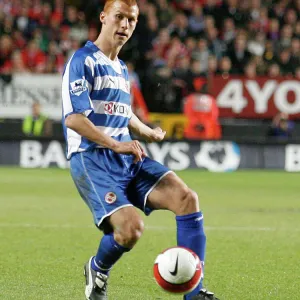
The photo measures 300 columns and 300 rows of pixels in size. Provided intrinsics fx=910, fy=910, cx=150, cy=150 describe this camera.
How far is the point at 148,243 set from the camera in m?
8.58

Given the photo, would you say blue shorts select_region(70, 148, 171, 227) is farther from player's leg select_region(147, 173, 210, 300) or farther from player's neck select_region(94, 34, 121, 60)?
player's neck select_region(94, 34, 121, 60)

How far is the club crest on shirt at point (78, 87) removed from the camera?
18.2 feet

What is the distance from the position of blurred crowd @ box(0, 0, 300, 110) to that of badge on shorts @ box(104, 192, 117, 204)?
42.5 ft

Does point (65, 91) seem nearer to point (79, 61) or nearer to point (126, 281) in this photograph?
point (79, 61)

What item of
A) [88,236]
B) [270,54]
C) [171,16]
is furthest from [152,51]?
[88,236]

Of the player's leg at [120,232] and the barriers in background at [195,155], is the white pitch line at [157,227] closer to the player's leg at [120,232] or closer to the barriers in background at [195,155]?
the player's leg at [120,232]

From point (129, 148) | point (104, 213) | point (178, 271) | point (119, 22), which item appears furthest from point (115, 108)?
point (178, 271)

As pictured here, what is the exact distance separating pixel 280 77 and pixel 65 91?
45.3 feet

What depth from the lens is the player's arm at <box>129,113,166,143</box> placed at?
5939mm

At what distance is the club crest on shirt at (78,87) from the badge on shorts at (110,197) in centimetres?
64

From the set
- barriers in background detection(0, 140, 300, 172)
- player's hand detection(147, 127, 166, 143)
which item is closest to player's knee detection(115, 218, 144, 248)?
player's hand detection(147, 127, 166, 143)

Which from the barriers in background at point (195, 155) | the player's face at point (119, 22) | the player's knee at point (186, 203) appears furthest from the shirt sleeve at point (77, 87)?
the barriers in background at point (195, 155)

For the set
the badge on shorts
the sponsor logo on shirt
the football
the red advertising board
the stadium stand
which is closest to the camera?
the football

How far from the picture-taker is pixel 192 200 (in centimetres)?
562
